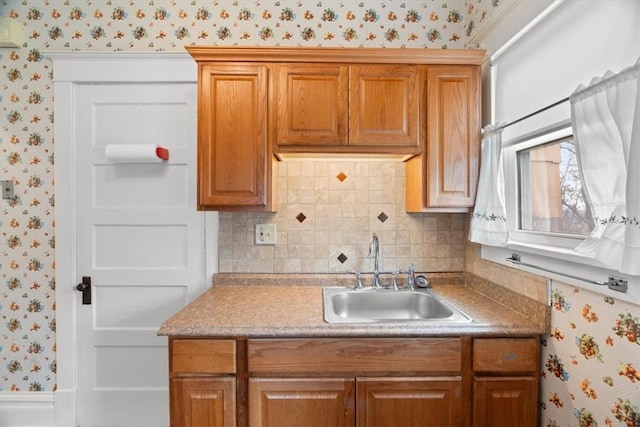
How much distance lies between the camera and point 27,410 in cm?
191

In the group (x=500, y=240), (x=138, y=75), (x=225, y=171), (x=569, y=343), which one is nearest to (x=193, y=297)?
(x=225, y=171)

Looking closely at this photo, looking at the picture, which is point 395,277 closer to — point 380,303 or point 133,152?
point 380,303

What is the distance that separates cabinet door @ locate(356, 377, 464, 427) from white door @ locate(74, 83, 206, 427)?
3.69 ft

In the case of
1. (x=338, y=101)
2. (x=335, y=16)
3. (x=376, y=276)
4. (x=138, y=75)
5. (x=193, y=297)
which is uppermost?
(x=335, y=16)

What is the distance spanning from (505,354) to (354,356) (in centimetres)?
58

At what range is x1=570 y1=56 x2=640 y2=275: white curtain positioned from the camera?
86cm

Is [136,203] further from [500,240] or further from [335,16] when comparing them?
[500,240]

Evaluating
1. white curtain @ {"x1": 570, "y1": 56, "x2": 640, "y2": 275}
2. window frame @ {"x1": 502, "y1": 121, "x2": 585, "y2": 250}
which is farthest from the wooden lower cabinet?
white curtain @ {"x1": 570, "y1": 56, "x2": 640, "y2": 275}

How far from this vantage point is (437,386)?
127cm

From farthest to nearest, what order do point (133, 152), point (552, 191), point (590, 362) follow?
point (133, 152)
point (552, 191)
point (590, 362)

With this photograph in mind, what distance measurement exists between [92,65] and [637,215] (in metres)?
2.51

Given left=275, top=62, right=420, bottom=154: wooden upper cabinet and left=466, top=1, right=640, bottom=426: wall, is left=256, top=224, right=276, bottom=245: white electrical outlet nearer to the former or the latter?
left=275, top=62, right=420, bottom=154: wooden upper cabinet

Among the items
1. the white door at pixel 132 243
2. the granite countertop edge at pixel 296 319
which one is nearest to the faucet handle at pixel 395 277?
the granite countertop edge at pixel 296 319

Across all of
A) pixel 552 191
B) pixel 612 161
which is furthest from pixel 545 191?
pixel 612 161
